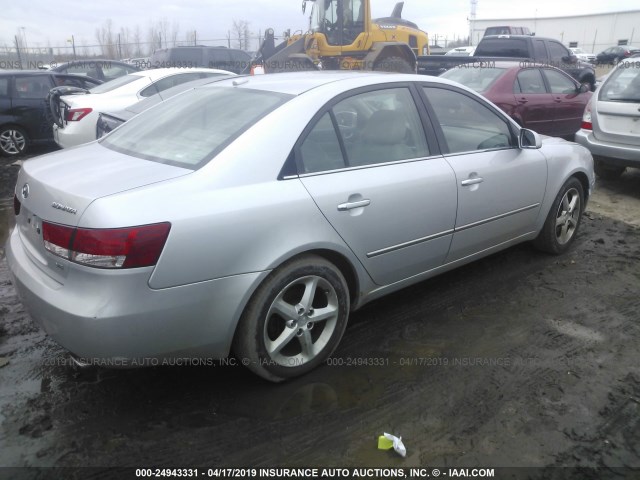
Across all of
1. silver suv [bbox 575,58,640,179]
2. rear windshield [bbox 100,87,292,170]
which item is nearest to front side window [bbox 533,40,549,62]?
silver suv [bbox 575,58,640,179]

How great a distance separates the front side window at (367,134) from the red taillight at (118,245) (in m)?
0.90

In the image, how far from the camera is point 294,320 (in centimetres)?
273

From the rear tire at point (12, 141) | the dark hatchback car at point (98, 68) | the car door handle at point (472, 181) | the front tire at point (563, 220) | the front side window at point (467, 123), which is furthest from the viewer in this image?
the dark hatchback car at point (98, 68)

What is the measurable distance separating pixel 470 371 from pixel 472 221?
109 cm

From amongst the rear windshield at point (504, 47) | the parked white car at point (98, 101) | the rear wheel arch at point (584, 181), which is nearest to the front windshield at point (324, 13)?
the rear windshield at point (504, 47)

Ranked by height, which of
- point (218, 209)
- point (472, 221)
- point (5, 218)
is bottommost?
point (5, 218)

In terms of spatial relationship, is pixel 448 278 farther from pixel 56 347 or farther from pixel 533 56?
pixel 533 56

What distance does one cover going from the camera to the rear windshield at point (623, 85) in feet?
21.3

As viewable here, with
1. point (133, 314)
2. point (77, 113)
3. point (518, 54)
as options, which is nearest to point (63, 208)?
point (133, 314)

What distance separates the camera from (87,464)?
88.7 inches

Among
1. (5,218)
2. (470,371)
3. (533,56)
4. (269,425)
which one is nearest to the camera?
(269,425)

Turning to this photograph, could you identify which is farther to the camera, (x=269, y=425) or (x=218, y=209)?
(x=269, y=425)

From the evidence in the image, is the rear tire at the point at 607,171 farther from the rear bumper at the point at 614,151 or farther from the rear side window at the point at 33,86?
the rear side window at the point at 33,86

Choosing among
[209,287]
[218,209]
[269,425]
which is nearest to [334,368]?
[269,425]
